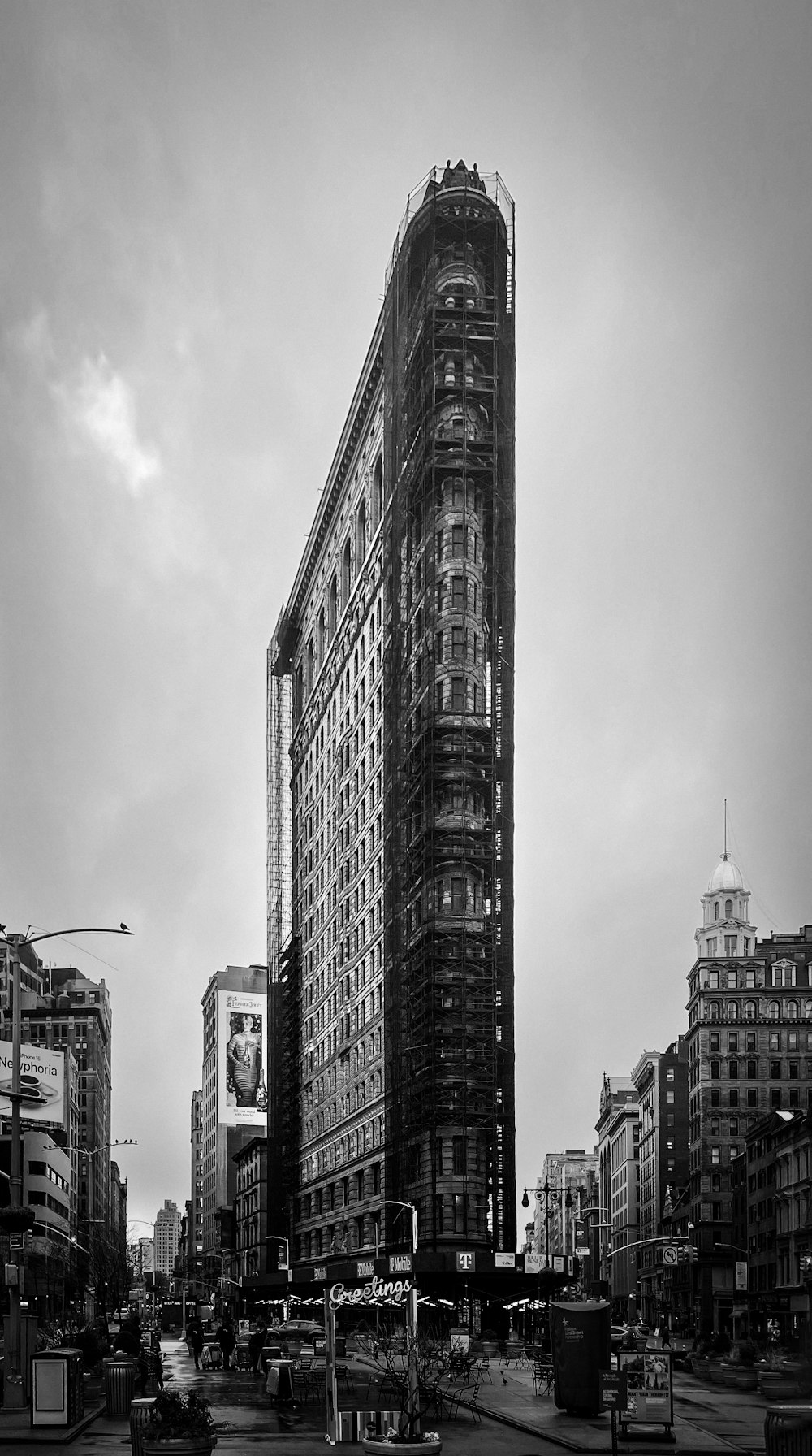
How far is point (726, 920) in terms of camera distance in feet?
631

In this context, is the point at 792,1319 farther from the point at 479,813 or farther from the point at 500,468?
the point at 500,468

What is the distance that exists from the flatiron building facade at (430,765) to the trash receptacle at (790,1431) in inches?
2768

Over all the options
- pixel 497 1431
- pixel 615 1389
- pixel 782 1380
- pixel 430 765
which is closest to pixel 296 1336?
pixel 782 1380

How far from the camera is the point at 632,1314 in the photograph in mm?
194875

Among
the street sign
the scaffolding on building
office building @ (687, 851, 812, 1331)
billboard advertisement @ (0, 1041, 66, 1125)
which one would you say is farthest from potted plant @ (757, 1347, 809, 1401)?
office building @ (687, 851, 812, 1331)

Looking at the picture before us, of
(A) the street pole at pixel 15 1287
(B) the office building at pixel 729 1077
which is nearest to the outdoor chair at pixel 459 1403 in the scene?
(A) the street pole at pixel 15 1287

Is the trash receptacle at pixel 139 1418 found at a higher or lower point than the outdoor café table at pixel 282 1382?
higher

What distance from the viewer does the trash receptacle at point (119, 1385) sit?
3975 cm

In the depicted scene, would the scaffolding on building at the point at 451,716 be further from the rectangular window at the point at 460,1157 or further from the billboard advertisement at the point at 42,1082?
the billboard advertisement at the point at 42,1082

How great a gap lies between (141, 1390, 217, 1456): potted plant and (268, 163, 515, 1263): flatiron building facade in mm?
70389

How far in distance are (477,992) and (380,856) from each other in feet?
54.0

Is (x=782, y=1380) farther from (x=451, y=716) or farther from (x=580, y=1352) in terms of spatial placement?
(x=451, y=716)

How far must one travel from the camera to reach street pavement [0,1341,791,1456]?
108 ft

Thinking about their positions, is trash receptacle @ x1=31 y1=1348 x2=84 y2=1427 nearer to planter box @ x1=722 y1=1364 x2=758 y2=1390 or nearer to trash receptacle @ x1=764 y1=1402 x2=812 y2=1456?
trash receptacle @ x1=764 y1=1402 x2=812 y2=1456
